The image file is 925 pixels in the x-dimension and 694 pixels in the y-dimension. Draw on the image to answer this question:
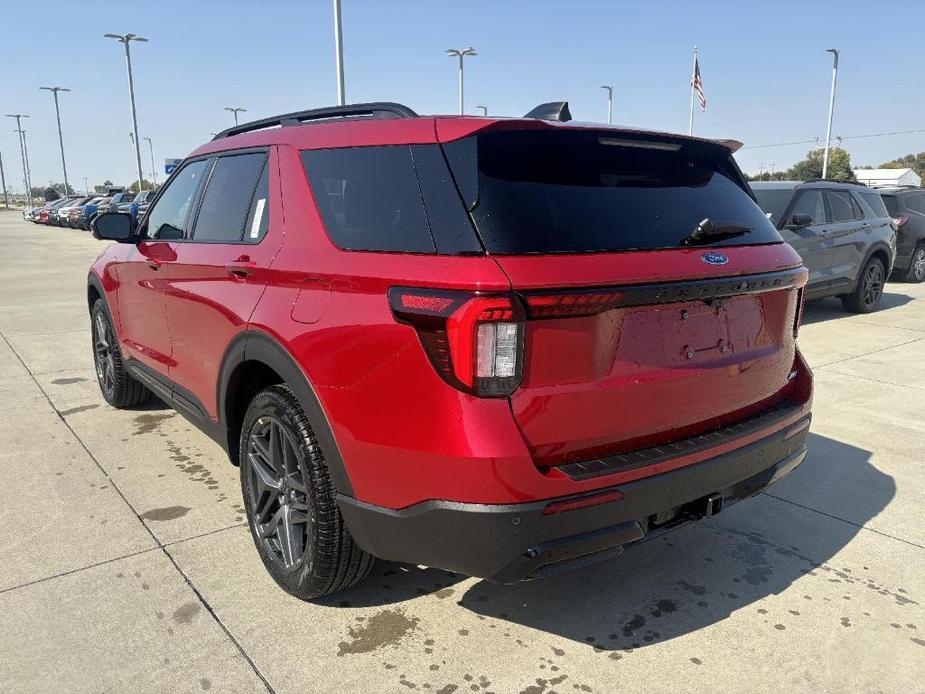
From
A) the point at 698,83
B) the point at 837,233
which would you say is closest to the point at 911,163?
the point at 698,83

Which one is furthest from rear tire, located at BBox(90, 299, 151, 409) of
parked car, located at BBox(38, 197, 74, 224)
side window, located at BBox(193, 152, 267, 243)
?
parked car, located at BBox(38, 197, 74, 224)

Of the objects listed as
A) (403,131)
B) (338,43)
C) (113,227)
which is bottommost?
(113,227)

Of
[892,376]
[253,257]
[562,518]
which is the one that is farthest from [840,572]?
[892,376]

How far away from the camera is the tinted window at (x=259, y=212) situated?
9.59ft

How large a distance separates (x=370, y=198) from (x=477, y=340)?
2.55 ft

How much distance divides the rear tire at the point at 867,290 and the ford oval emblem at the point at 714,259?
831 cm

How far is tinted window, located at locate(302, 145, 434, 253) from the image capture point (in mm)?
2246

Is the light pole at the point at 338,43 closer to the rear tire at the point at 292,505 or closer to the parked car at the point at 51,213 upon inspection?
the rear tire at the point at 292,505

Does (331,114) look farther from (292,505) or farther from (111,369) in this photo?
(111,369)

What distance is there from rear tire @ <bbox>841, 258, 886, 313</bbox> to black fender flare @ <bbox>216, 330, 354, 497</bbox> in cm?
900

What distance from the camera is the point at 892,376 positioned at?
6.34m

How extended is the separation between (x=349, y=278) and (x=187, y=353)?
5.36 ft

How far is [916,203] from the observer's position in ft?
42.6

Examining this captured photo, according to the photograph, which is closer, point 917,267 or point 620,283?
point 620,283
